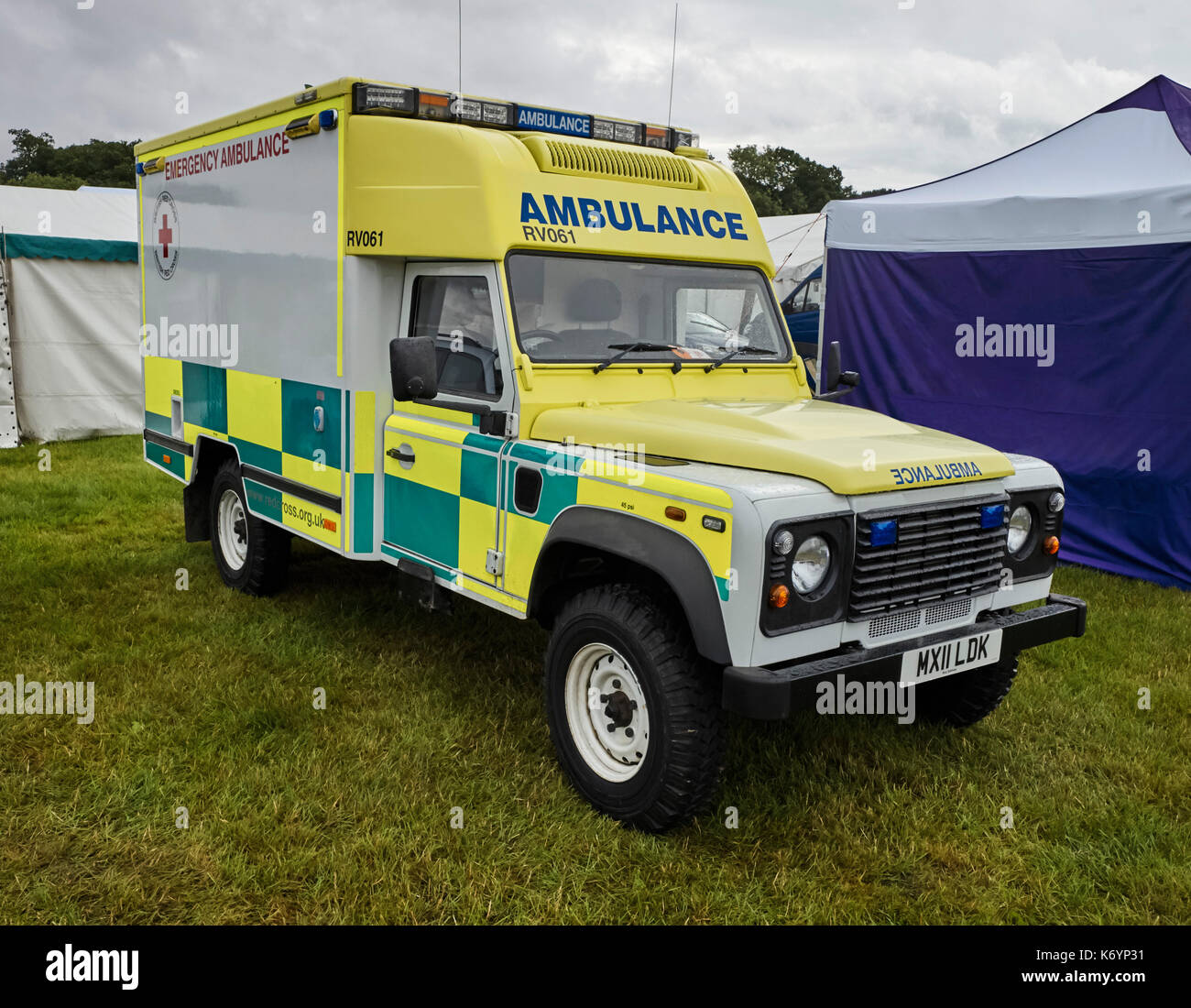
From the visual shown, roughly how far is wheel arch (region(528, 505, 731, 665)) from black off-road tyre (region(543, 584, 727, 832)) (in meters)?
0.12

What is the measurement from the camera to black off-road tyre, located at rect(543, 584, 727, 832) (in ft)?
11.3

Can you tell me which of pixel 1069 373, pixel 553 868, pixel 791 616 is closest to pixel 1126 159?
pixel 1069 373

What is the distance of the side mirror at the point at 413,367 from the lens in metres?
3.94

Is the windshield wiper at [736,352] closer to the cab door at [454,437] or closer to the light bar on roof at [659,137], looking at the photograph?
the cab door at [454,437]

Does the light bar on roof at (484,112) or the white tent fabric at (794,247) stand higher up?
the white tent fabric at (794,247)

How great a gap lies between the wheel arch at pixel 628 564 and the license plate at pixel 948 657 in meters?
0.73

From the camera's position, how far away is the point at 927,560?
3637 mm

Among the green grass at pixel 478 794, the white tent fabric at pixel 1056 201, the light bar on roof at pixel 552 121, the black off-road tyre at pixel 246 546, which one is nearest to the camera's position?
the green grass at pixel 478 794

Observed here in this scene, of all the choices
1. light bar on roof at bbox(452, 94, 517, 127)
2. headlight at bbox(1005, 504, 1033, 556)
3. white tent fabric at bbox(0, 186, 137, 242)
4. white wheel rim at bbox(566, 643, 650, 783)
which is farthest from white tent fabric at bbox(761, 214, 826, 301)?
white wheel rim at bbox(566, 643, 650, 783)

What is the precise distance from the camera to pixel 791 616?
3.28 metres

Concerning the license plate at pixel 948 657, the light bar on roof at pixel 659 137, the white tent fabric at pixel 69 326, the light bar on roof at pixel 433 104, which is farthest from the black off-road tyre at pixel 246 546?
the white tent fabric at pixel 69 326

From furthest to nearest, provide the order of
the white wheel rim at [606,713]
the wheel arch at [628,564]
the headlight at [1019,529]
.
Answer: the headlight at [1019,529]
the white wheel rim at [606,713]
the wheel arch at [628,564]

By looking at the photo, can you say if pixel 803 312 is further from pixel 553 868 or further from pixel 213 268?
pixel 553 868

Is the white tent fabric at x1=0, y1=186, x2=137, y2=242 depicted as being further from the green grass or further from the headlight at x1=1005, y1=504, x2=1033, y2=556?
the headlight at x1=1005, y1=504, x2=1033, y2=556
